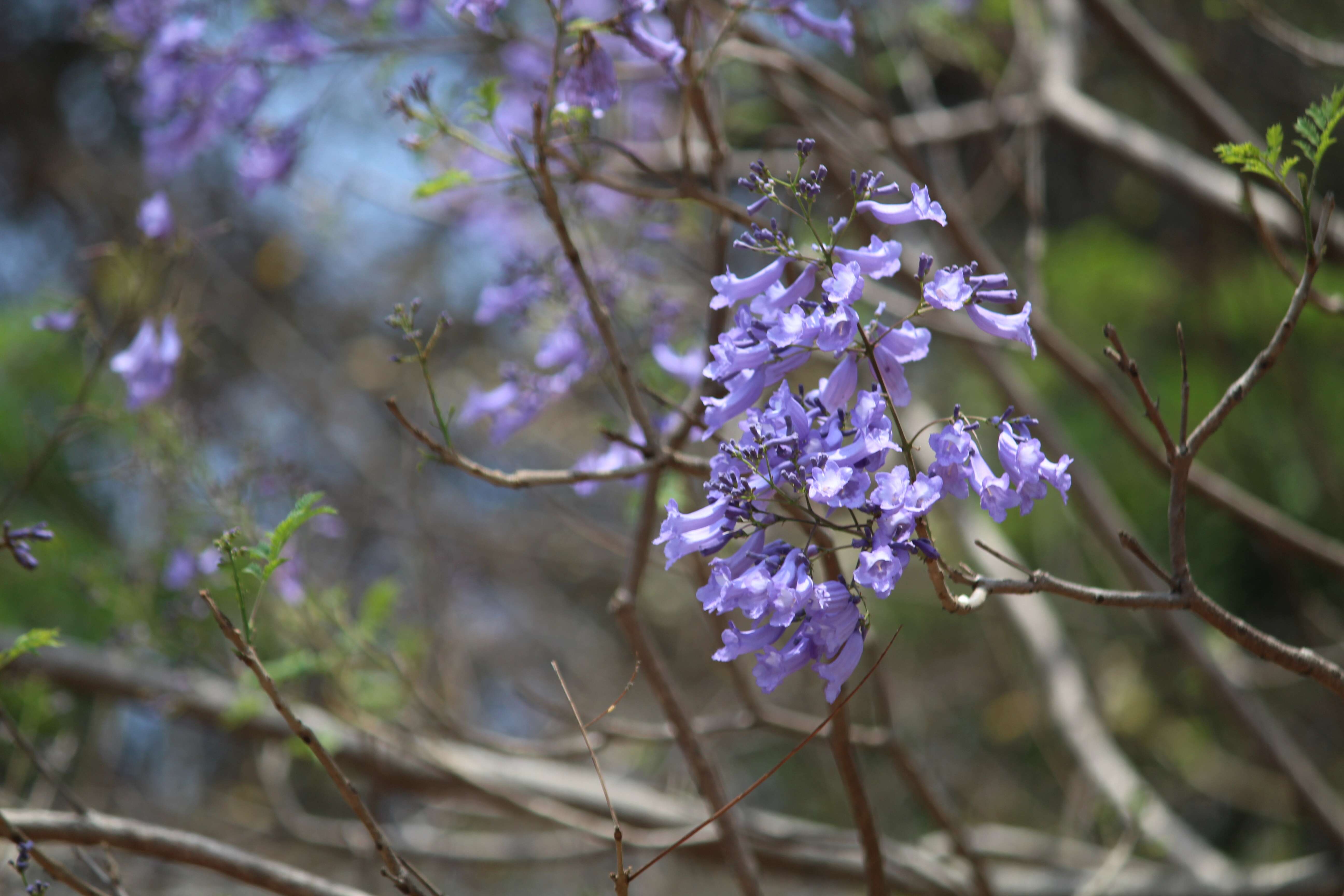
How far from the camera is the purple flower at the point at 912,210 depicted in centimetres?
123

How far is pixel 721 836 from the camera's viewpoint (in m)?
1.95

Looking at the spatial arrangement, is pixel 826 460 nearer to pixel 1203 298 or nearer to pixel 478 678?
pixel 1203 298

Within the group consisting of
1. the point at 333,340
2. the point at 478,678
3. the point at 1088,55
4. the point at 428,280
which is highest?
the point at 1088,55

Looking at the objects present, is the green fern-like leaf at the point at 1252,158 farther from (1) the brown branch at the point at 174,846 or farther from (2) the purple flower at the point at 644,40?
(1) the brown branch at the point at 174,846

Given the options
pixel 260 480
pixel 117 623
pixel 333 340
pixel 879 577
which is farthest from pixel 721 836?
pixel 333 340

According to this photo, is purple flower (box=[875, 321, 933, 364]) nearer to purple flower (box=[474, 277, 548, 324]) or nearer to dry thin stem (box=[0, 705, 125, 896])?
purple flower (box=[474, 277, 548, 324])

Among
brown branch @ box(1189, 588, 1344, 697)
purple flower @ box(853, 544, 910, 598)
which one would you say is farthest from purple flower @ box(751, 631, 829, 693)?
brown branch @ box(1189, 588, 1344, 697)

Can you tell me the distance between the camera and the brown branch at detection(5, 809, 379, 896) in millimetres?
1625

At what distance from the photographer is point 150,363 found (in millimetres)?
2504

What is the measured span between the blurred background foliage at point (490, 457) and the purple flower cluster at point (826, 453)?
3.97 ft

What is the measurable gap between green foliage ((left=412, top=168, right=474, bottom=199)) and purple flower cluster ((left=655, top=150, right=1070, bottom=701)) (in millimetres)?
745

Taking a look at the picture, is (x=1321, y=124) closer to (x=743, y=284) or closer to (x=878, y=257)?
(x=878, y=257)

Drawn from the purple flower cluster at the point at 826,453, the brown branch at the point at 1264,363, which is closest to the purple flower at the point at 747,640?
the purple flower cluster at the point at 826,453

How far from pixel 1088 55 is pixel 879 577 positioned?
5.28m
